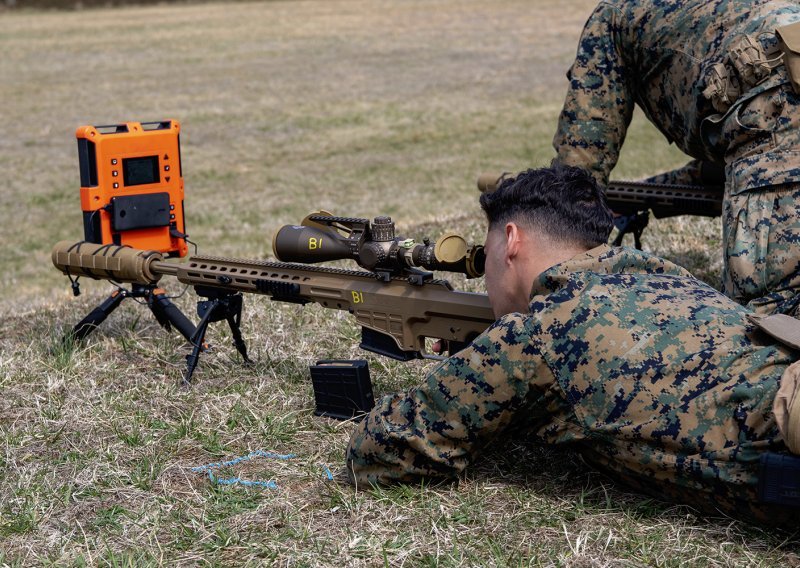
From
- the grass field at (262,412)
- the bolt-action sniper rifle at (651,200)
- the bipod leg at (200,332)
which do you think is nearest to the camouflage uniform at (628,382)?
the grass field at (262,412)

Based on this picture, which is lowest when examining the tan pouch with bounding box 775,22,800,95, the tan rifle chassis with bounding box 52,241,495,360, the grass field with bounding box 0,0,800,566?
the grass field with bounding box 0,0,800,566

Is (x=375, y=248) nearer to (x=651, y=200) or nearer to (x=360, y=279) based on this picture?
(x=360, y=279)

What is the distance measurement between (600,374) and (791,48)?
2.16 meters

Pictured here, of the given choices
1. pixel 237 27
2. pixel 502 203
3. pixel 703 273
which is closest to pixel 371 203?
pixel 703 273

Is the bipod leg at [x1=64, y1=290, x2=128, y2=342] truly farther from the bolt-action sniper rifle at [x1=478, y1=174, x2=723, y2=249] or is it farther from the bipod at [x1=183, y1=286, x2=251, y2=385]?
the bolt-action sniper rifle at [x1=478, y1=174, x2=723, y2=249]

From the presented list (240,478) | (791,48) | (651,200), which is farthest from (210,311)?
(651,200)

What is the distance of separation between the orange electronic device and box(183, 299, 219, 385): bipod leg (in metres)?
0.95

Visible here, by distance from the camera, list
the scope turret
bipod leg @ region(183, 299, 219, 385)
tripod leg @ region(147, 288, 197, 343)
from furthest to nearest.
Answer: tripod leg @ region(147, 288, 197, 343), bipod leg @ region(183, 299, 219, 385), the scope turret

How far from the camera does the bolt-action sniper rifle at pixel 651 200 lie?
6754 mm

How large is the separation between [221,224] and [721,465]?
11.5m

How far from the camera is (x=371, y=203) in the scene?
1534cm

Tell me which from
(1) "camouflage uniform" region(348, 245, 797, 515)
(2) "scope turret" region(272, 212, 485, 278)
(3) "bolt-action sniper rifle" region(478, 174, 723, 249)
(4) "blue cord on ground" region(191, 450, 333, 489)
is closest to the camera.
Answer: (1) "camouflage uniform" region(348, 245, 797, 515)

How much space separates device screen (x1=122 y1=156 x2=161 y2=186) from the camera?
19.6ft

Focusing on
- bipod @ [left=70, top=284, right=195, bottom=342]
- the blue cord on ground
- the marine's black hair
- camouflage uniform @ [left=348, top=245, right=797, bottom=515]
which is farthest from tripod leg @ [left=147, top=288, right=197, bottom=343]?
the marine's black hair
